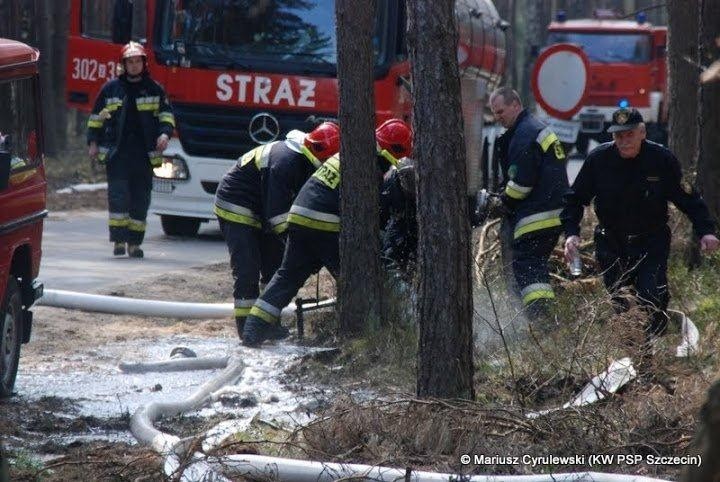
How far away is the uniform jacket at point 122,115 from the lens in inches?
489

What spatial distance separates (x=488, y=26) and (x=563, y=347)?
11.5m

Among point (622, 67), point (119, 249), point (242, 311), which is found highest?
point (242, 311)

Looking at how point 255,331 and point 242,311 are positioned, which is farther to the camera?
point 242,311

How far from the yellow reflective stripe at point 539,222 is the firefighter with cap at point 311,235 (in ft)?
2.99

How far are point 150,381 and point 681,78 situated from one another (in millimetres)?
6322

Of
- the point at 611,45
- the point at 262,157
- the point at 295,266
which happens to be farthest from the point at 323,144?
the point at 611,45

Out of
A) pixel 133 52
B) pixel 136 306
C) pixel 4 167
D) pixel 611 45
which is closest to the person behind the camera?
pixel 4 167

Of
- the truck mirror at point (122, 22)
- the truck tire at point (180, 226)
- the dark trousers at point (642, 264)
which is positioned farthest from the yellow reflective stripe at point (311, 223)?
the truck tire at point (180, 226)

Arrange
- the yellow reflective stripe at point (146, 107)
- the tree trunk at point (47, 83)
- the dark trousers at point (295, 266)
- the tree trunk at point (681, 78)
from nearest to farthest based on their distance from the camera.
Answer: the dark trousers at point (295, 266) → the tree trunk at point (681, 78) → the yellow reflective stripe at point (146, 107) → the tree trunk at point (47, 83)

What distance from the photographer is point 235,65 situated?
43.8 ft

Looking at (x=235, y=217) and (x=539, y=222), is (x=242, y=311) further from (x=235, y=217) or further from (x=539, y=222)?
(x=539, y=222)

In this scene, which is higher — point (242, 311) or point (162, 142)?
point (162, 142)

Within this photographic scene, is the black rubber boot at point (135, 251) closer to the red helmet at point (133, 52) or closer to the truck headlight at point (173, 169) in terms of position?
the truck headlight at point (173, 169)

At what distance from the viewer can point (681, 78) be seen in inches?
475
